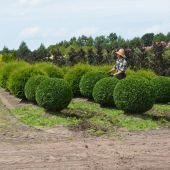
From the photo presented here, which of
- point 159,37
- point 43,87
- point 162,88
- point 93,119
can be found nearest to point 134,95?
point 93,119

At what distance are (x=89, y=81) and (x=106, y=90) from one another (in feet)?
6.96

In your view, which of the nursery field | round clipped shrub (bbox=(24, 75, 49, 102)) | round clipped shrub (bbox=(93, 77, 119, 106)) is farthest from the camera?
round clipped shrub (bbox=(24, 75, 49, 102))

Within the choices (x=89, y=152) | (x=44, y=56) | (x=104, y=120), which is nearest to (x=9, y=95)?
(x=104, y=120)

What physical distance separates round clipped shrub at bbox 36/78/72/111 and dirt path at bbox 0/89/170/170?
66.6 inches

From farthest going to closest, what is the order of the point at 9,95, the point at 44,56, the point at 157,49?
the point at 44,56, the point at 157,49, the point at 9,95

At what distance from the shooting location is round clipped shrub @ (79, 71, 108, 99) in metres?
15.2

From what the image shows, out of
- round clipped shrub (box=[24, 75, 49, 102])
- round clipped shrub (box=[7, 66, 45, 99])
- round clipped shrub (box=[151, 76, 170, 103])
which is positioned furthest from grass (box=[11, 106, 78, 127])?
round clipped shrub (box=[151, 76, 170, 103])

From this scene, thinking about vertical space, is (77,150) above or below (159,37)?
below

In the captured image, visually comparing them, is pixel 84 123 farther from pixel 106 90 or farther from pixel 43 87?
pixel 106 90

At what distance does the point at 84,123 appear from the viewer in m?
10.9

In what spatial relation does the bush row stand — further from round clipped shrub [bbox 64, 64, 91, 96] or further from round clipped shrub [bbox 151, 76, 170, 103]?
round clipped shrub [bbox 64, 64, 91, 96]

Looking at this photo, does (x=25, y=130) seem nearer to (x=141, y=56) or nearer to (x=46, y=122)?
(x=46, y=122)

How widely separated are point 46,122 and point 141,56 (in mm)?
11993

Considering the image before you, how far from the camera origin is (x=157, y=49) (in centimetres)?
2062
